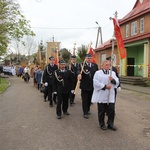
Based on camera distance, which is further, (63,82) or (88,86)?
(63,82)

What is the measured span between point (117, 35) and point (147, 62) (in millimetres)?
14890

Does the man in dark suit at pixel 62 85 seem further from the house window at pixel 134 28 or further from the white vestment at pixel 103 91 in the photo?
the house window at pixel 134 28

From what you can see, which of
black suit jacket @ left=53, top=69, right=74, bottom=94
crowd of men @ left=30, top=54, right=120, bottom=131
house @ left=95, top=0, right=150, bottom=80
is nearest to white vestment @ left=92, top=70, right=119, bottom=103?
crowd of men @ left=30, top=54, right=120, bottom=131

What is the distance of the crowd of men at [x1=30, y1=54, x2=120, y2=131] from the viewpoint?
6301mm

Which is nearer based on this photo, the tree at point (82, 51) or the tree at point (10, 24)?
the tree at point (10, 24)

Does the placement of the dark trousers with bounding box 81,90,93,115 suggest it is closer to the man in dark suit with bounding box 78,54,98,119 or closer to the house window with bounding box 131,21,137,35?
the man in dark suit with bounding box 78,54,98,119

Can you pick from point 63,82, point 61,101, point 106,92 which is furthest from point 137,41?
point 106,92

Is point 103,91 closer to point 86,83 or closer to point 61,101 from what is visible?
point 86,83

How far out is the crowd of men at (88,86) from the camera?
6.30m

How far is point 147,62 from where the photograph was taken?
2094 centimetres

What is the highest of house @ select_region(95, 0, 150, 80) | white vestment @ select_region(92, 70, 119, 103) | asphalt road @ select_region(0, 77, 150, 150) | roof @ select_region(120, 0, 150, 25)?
roof @ select_region(120, 0, 150, 25)

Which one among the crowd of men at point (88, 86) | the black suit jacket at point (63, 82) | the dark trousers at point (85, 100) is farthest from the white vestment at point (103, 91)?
the black suit jacket at point (63, 82)

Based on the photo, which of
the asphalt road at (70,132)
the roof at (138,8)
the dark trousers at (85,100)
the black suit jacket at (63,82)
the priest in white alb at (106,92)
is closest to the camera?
the asphalt road at (70,132)

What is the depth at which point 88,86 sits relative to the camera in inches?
304
